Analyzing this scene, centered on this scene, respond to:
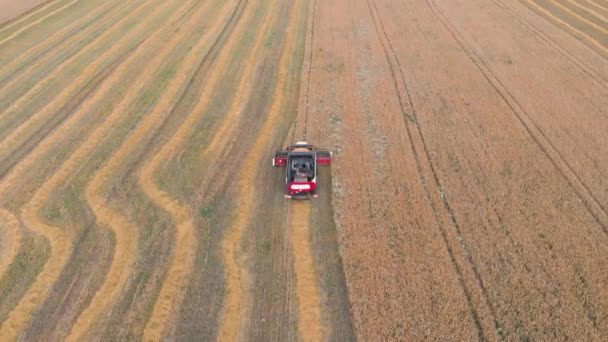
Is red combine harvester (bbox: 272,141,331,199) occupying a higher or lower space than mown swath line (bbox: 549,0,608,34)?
lower

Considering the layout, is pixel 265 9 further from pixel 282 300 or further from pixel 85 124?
pixel 282 300

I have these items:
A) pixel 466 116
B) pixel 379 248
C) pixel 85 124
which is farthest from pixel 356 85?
pixel 85 124

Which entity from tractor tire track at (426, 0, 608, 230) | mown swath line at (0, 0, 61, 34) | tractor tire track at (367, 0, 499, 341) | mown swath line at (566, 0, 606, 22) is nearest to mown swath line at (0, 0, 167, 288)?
tractor tire track at (367, 0, 499, 341)

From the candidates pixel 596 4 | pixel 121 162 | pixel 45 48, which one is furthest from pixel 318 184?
pixel 596 4

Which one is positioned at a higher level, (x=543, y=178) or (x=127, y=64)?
(x=127, y=64)

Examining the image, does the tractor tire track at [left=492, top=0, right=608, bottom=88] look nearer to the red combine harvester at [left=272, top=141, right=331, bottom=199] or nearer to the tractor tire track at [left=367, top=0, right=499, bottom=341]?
the tractor tire track at [left=367, top=0, right=499, bottom=341]
